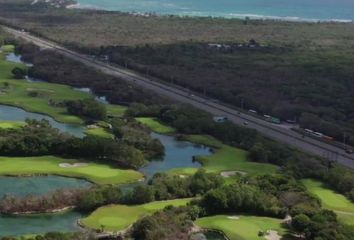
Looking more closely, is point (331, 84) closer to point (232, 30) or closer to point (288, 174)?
point (288, 174)

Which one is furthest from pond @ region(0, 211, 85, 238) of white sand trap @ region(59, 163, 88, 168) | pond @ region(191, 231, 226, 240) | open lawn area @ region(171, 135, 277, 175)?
open lawn area @ region(171, 135, 277, 175)

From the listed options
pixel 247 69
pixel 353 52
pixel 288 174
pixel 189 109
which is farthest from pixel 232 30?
pixel 288 174

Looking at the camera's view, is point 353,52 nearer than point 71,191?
No

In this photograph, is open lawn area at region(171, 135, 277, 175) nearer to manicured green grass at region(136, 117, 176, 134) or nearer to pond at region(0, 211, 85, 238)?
manicured green grass at region(136, 117, 176, 134)

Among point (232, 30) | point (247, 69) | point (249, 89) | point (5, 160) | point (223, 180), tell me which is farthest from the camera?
point (232, 30)

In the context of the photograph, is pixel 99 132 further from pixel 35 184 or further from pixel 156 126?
pixel 35 184

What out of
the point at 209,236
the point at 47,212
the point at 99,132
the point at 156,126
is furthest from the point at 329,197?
the point at 156,126
